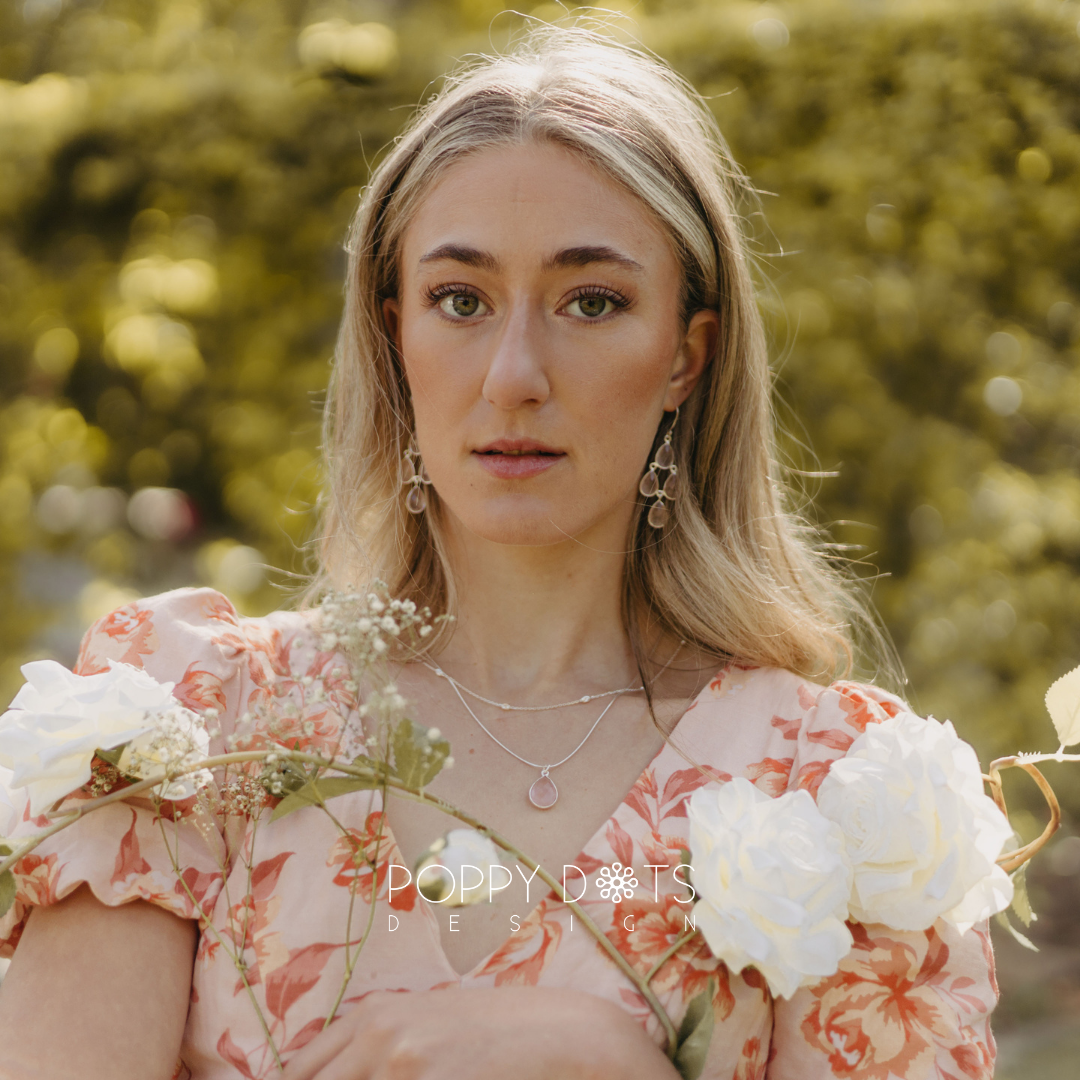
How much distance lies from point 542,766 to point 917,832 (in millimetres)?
622

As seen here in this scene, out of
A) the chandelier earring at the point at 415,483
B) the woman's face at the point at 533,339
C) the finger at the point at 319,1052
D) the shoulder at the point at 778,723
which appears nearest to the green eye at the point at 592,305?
the woman's face at the point at 533,339

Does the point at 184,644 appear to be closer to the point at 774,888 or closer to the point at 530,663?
the point at 530,663

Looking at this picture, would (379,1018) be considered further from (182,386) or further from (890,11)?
(890,11)

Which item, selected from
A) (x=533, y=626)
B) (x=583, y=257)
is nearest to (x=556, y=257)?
(x=583, y=257)

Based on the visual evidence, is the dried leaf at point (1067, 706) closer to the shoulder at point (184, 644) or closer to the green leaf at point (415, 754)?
the green leaf at point (415, 754)

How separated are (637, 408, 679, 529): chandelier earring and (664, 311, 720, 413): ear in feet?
0.15

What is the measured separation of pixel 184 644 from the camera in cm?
175

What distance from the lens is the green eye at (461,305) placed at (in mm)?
1847

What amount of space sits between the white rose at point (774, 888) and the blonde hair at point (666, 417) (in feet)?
1.93

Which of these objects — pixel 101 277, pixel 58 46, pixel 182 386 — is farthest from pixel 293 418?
pixel 58 46

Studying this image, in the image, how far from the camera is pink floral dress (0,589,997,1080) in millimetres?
1546

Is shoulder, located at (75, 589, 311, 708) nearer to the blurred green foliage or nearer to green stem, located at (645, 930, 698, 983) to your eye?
green stem, located at (645, 930, 698, 983)

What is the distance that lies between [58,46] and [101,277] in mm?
797

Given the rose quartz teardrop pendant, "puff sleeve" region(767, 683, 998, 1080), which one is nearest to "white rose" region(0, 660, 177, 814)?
the rose quartz teardrop pendant
